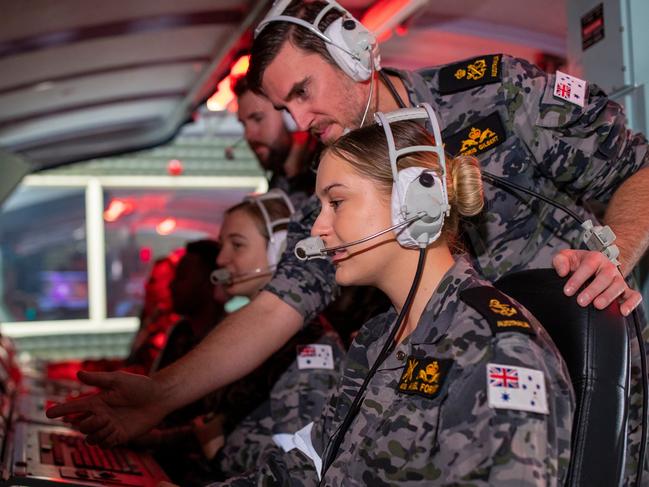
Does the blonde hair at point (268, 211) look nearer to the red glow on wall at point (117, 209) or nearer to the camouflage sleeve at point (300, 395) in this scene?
the camouflage sleeve at point (300, 395)

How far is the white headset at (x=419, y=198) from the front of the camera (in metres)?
1.47

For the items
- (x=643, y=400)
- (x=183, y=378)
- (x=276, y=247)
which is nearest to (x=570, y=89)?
(x=643, y=400)

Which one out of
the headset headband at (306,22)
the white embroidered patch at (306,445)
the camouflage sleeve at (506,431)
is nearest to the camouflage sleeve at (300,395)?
the white embroidered patch at (306,445)

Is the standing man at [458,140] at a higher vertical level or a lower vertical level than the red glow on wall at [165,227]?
lower

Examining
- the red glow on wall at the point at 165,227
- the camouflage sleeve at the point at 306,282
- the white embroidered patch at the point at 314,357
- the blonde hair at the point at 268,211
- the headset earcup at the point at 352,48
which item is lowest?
the white embroidered patch at the point at 314,357

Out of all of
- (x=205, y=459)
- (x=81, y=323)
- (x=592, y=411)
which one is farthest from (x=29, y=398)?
(x=81, y=323)

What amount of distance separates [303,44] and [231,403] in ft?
3.94

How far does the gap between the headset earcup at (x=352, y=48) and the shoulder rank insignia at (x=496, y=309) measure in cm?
70

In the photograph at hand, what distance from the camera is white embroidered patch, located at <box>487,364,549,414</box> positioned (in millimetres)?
1242

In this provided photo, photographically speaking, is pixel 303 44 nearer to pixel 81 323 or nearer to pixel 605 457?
pixel 605 457

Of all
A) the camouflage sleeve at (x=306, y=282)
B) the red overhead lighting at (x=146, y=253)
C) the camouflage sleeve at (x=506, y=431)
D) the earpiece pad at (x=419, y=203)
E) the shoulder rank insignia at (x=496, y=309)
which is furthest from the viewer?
the red overhead lighting at (x=146, y=253)

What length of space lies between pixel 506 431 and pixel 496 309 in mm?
211

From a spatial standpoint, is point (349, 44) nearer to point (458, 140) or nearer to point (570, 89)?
point (458, 140)

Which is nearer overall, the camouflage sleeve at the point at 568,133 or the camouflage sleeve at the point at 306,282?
the camouflage sleeve at the point at 568,133
